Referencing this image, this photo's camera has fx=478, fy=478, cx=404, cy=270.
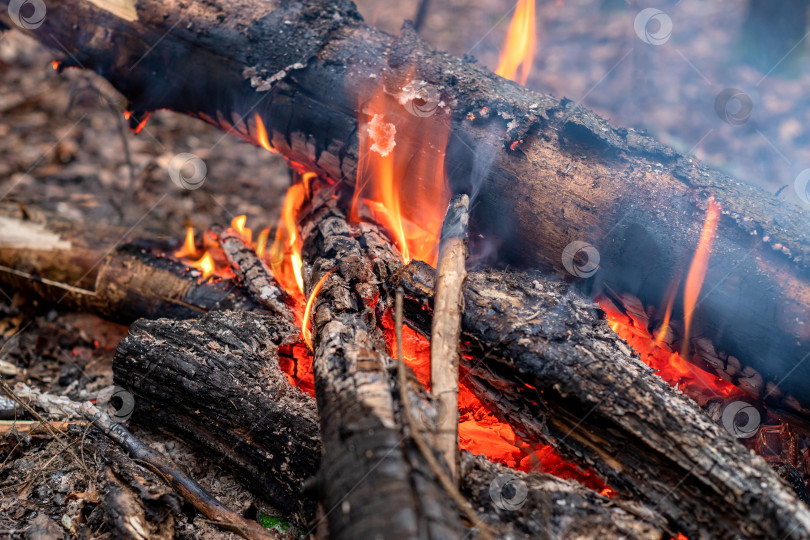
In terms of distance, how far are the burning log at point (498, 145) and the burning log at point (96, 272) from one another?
96 centimetres

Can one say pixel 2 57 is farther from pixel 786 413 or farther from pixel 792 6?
pixel 792 6

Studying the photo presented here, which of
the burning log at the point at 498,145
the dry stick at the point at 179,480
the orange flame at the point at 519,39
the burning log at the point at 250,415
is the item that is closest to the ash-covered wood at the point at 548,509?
the burning log at the point at 250,415

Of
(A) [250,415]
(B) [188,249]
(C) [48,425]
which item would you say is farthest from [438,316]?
(B) [188,249]

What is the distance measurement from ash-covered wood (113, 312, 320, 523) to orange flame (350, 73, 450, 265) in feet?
3.31

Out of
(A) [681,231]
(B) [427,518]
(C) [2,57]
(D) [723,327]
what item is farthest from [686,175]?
(C) [2,57]

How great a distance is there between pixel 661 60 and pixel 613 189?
440 cm

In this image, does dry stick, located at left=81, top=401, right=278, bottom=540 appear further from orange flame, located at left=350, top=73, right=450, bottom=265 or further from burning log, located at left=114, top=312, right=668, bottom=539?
orange flame, located at left=350, top=73, right=450, bottom=265

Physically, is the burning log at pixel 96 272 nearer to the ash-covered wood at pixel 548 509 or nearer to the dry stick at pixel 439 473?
the dry stick at pixel 439 473

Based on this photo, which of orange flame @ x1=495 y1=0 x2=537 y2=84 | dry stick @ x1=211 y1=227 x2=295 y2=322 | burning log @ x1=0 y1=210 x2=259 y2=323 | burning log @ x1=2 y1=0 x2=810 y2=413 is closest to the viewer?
burning log @ x1=2 y1=0 x2=810 y2=413

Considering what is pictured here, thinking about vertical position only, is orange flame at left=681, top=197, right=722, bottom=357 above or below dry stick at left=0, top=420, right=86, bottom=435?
above

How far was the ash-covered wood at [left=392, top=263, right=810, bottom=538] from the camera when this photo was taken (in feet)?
5.41

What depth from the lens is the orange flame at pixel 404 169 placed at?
272 cm

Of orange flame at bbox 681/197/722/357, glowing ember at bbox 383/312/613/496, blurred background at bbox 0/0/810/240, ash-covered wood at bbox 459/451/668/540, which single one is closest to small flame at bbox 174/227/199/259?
blurred background at bbox 0/0/810/240

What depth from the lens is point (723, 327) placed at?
7.25 feet
